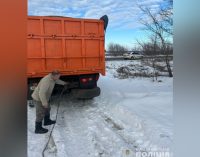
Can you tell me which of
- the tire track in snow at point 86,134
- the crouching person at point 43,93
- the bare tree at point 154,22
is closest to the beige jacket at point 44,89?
the crouching person at point 43,93

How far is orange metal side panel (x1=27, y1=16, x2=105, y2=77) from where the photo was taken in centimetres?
119

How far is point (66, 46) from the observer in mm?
1322

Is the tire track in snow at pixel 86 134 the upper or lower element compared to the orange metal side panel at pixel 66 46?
lower

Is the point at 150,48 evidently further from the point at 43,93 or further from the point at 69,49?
the point at 43,93

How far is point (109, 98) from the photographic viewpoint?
7.82 feet

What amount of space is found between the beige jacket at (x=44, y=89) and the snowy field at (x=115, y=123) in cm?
19

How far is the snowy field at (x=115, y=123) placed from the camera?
1289mm

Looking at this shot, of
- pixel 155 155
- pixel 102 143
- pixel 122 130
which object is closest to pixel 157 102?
pixel 122 130

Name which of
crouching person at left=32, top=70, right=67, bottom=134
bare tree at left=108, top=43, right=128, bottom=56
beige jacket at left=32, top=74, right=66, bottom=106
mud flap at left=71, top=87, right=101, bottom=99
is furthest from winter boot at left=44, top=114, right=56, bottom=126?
bare tree at left=108, top=43, right=128, bottom=56

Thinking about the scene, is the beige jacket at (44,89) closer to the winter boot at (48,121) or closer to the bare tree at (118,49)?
the winter boot at (48,121)

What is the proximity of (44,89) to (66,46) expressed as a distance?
264 millimetres

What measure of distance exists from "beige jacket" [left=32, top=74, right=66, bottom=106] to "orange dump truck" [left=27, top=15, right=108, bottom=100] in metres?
0.03

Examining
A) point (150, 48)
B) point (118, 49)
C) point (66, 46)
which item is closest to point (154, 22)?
point (150, 48)
